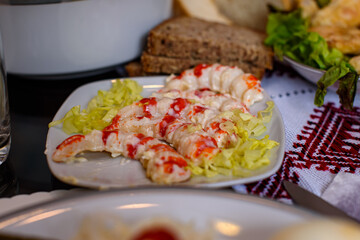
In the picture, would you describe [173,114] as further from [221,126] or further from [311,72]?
[311,72]

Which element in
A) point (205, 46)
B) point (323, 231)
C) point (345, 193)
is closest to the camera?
point (323, 231)

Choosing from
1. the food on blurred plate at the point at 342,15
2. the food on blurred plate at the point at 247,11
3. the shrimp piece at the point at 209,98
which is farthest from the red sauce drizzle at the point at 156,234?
the food on blurred plate at the point at 247,11

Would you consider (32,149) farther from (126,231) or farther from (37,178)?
(126,231)

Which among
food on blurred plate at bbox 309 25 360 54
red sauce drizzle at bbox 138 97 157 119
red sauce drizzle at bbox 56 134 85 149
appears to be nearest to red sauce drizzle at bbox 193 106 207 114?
red sauce drizzle at bbox 138 97 157 119

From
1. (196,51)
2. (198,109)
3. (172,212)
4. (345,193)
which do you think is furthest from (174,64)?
(172,212)

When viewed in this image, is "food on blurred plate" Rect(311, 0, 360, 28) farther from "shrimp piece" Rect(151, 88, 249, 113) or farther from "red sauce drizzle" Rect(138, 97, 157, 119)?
"red sauce drizzle" Rect(138, 97, 157, 119)

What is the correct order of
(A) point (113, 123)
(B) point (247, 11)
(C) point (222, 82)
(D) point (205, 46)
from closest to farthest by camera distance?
(A) point (113, 123), (C) point (222, 82), (D) point (205, 46), (B) point (247, 11)

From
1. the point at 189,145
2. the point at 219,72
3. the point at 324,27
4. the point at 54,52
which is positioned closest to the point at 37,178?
the point at 189,145
